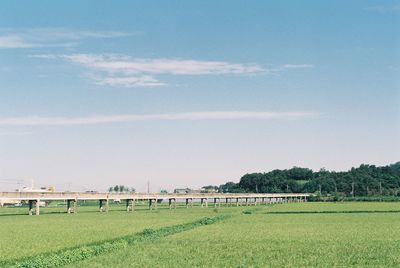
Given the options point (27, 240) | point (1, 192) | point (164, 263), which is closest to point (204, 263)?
point (164, 263)

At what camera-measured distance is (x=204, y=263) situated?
33.2 m

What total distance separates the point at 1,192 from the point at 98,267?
70.8 m

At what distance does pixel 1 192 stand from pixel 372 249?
72.5 m

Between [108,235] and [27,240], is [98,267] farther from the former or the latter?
[108,235]

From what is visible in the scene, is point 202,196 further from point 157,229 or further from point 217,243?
point 217,243

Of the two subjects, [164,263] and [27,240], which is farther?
[27,240]

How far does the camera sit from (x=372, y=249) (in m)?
39.2

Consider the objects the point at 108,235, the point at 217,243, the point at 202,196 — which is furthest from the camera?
the point at 202,196

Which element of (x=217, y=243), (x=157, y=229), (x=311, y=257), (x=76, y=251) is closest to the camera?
(x=311, y=257)

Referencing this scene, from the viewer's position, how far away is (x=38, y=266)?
32156 millimetres

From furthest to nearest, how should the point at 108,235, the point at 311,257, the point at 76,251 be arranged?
the point at 108,235, the point at 76,251, the point at 311,257

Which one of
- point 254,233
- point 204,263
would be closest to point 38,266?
point 204,263

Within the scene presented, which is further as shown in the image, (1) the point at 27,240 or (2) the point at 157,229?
(2) the point at 157,229

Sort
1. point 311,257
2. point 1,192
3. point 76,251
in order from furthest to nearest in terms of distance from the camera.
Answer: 1. point 1,192
2. point 76,251
3. point 311,257
